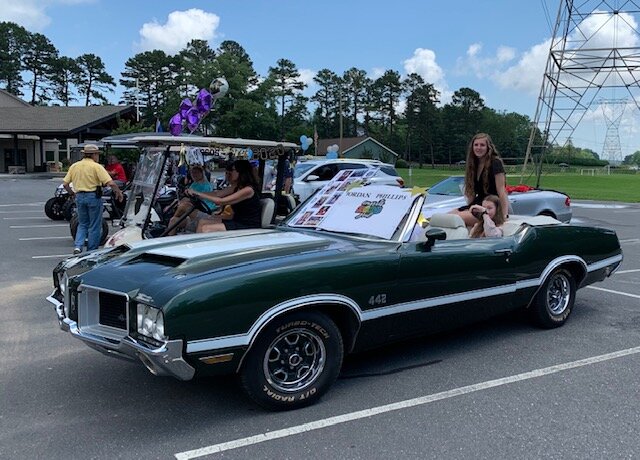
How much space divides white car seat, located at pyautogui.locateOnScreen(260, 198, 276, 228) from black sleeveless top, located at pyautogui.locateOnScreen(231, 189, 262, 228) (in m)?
0.04

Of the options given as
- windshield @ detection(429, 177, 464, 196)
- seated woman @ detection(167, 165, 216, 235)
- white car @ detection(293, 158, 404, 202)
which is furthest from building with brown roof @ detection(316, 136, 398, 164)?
seated woman @ detection(167, 165, 216, 235)

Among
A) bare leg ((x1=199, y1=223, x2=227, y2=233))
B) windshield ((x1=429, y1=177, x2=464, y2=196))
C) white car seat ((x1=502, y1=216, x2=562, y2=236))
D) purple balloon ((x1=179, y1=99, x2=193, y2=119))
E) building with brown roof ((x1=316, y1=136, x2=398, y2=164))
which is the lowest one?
bare leg ((x1=199, y1=223, x2=227, y2=233))

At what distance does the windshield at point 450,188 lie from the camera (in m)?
10.7

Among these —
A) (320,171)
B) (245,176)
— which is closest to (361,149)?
(320,171)

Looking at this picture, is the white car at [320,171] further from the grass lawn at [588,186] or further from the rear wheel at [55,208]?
the grass lawn at [588,186]

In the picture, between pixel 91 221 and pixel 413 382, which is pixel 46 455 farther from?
pixel 91 221

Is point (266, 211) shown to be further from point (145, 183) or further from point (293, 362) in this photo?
point (293, 362)

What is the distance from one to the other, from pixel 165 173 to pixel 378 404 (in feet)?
14.4

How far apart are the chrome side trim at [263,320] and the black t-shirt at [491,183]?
270 cm

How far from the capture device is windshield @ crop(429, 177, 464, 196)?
10.7 m

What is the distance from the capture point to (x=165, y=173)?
706 centimetres

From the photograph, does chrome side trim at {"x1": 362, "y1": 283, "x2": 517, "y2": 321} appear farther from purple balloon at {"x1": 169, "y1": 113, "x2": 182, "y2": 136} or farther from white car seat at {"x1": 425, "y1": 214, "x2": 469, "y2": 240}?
purple balloon at {"x1": 169, "y1": 113, "x2": 182, "y2": 136}

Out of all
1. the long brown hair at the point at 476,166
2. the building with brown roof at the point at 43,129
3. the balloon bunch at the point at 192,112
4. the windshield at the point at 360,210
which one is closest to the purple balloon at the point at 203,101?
the balloon bunch at the point at 192,112

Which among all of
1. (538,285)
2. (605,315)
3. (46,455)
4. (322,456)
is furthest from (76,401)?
(605,315)
